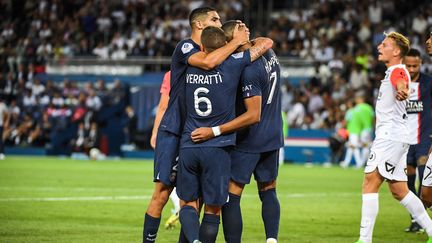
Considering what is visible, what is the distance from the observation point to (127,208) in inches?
598

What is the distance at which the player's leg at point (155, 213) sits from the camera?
30.2 ft

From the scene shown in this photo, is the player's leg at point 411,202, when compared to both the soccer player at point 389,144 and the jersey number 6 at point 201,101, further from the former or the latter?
the jersey number 6 at point 201,101

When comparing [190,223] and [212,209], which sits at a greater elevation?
[212,209]

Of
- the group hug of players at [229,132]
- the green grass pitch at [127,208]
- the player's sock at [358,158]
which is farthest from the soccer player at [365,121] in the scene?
the group hug of players at [229,132]

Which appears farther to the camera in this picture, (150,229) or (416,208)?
(416,208)

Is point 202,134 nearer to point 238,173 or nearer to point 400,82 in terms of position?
point 238,173

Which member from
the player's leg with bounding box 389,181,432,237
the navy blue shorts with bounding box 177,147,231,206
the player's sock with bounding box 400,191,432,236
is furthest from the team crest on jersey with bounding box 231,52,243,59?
the player's sock with bounding box 400,191,432,236

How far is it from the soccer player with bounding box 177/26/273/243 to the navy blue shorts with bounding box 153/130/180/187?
0.83ft

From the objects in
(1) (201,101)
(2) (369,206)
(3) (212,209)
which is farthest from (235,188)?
(2) (369,206)

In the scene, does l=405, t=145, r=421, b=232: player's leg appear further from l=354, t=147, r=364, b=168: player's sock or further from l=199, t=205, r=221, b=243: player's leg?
l=354, t=147, r=364, b=168: player's sock

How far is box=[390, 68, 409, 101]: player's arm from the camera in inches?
384

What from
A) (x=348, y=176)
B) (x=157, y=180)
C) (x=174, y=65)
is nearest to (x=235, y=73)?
(x=174, y=65)

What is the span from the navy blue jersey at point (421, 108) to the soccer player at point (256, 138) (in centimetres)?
314

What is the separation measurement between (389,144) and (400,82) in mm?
733
